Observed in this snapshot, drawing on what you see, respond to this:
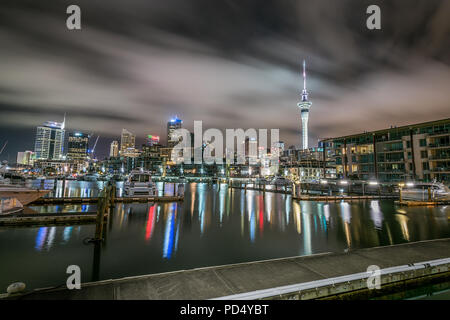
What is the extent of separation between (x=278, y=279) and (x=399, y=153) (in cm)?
6918

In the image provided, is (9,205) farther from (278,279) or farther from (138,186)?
(278,279)

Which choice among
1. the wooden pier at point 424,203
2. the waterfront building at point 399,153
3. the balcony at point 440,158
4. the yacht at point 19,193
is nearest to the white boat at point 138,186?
the yacht at point 19,193

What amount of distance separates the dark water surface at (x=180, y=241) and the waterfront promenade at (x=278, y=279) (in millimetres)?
3233

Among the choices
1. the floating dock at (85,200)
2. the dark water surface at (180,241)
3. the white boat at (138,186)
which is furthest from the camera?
the white boat at (138,186)

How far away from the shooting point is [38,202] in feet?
90.4

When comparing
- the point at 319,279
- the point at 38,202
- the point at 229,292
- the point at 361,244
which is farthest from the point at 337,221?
the point at 38,202

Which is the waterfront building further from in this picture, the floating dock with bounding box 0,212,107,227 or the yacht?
the yacht

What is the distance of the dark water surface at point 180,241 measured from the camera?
9.77 meters

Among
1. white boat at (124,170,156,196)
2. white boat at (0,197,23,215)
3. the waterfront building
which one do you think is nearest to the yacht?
white boat at (0,197,23,215)

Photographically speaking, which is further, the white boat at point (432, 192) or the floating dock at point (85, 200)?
the white boat at point (432, 192)

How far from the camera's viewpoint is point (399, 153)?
192ft

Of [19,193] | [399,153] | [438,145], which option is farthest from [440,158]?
[19,193]

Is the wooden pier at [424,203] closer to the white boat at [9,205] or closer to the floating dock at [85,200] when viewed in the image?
the floating dock at [85,200]
